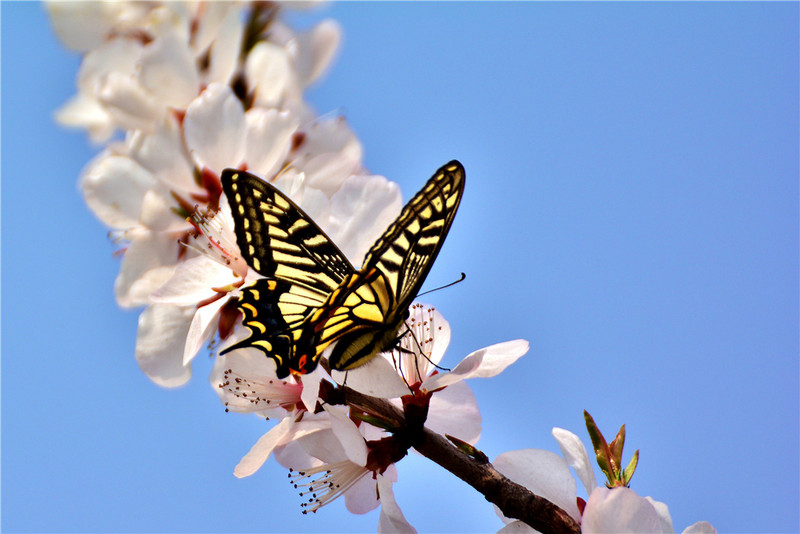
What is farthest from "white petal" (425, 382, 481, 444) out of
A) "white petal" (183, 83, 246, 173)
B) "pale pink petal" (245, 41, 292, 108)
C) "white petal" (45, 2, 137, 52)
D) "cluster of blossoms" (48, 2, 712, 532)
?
"white petal" (45, 2, 137, 52)

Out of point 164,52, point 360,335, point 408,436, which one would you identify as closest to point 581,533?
point 408,436

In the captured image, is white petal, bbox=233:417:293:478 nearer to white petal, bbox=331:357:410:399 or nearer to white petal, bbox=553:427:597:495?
white petal, bbox=331:357:410:399

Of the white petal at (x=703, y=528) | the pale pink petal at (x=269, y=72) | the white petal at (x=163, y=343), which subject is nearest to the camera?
the white petal at (x=703, y=528)

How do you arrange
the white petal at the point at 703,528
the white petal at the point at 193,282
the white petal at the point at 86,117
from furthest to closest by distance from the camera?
the white petal at the point at 86,117
the white petal at the point at 193,282
the white petal at the point at 703,528

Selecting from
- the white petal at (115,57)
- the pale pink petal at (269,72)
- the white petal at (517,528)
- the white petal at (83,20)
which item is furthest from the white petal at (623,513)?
the white petal at (83,20)

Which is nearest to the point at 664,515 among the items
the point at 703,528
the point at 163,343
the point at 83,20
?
the point at 703,528

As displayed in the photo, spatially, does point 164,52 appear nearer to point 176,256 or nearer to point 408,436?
point 176,256

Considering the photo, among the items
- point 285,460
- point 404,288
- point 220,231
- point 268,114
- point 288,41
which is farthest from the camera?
point 288,41

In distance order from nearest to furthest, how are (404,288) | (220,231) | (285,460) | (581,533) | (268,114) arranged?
(581,533) < (404,288) < (285,460) < (220,231) < (268,114)

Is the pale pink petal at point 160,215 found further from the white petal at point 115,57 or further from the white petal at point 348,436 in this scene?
the white petal at point 348,436
